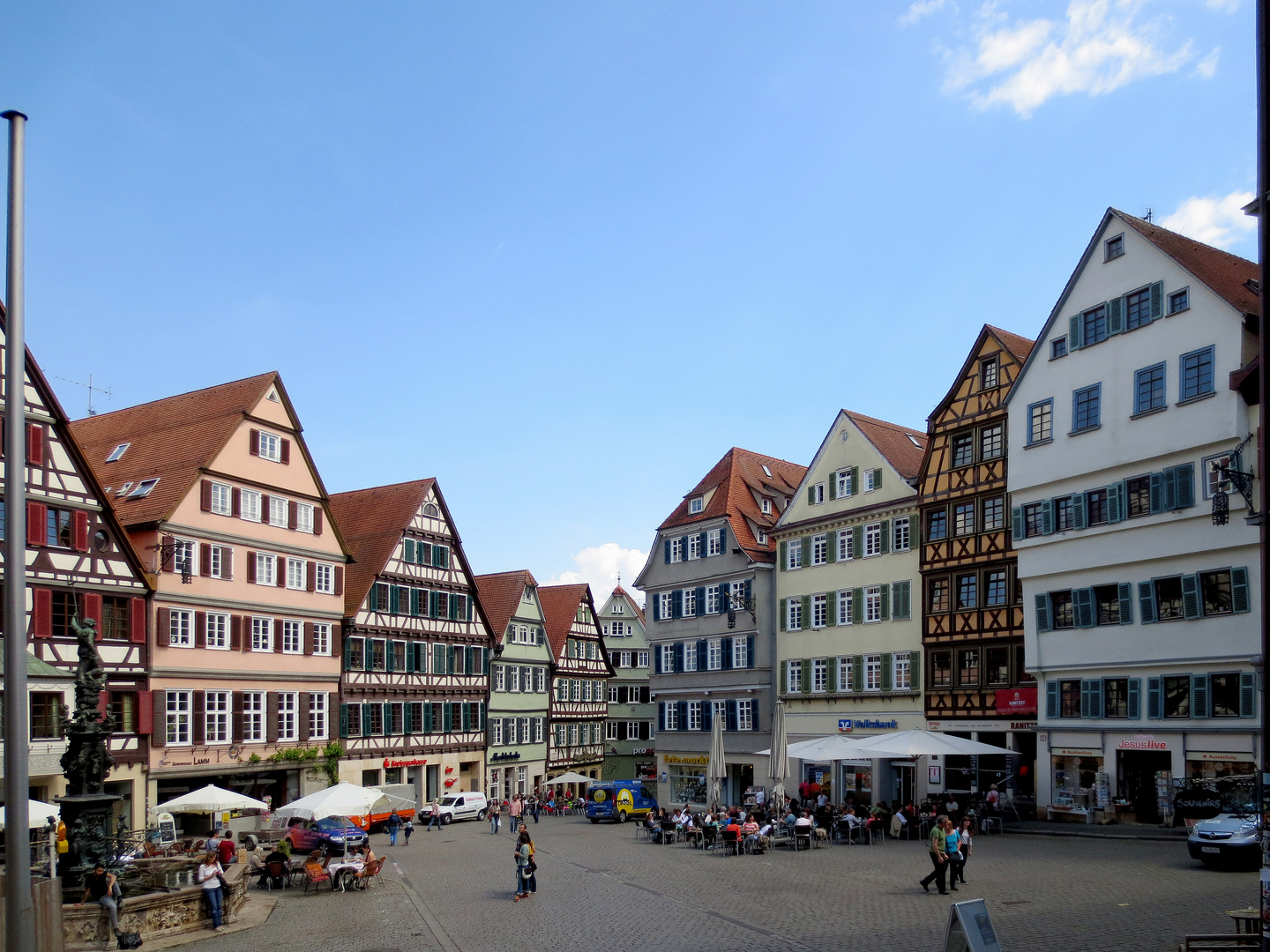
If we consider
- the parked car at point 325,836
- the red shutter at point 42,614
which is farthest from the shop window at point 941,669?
the red shutter at point 42,614

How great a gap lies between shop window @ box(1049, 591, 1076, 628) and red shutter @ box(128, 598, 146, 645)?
28.0 m

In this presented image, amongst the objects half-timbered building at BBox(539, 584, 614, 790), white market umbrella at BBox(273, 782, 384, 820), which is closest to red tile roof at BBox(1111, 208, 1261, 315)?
white market umbrella at BBox(273, 782, 384, 820)

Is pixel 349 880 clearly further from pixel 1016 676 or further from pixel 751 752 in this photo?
pixel 751 752

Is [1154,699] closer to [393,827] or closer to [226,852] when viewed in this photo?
[393,827]

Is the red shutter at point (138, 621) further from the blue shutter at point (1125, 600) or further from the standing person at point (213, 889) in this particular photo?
the blue shutter at point (1125, 600)

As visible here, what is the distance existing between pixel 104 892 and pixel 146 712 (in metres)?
19.8

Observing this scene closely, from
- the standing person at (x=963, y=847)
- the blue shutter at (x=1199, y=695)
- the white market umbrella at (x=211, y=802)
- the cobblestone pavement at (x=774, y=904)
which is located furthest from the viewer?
the blue shutter at (x=1199, y=695)

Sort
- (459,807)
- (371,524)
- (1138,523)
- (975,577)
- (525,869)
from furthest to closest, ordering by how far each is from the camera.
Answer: (371,524)
(459,807)
(975,577)
(1138,523)
(525,869)

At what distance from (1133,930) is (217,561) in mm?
33155

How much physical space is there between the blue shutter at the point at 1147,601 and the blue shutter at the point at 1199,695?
2.03 metres

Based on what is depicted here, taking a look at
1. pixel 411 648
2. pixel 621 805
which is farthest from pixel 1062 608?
pixel 411 648

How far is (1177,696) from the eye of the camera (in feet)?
105

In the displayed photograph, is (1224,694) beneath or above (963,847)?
above

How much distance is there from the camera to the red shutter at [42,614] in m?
34.2
